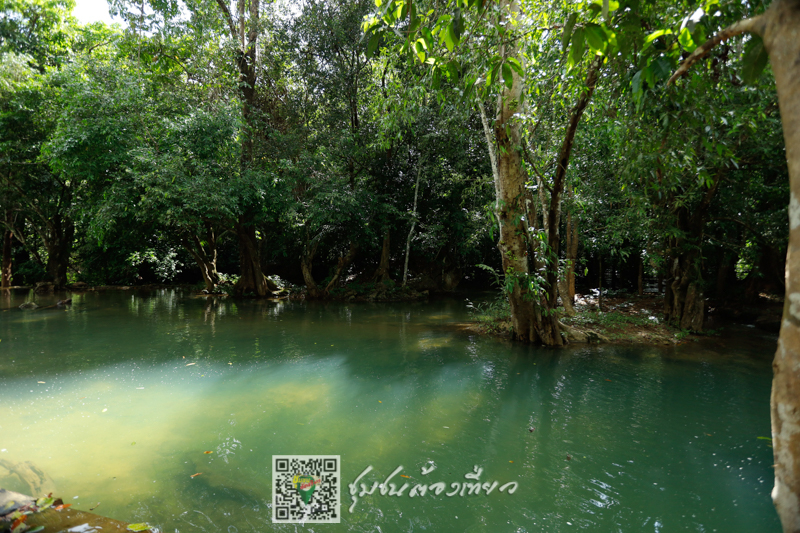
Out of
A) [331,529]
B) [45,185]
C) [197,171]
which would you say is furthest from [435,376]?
[45,185]

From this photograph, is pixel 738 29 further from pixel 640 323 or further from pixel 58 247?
pixel 58 247

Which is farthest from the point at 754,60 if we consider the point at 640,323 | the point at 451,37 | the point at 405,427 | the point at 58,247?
the point at 58,247

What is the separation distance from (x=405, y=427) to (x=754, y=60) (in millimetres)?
3660

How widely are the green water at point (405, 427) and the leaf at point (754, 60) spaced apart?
100 inches

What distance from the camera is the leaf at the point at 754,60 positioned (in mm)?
1571

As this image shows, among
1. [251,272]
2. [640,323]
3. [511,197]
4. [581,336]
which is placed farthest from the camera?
[251,272]

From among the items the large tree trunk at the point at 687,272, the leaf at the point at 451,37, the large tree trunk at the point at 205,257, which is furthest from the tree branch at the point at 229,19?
the leaf at the point at 451,37

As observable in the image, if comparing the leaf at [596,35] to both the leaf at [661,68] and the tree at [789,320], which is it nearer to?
the leaf at [661,68]

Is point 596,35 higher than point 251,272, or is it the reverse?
point 596,35

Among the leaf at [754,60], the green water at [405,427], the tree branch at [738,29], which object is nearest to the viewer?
the tree branch at [738,29]

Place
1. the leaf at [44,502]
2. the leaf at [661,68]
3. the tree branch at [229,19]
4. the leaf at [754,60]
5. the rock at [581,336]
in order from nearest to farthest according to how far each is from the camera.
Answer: the leaf at [754,60] < the leaf at [661,68] < the leaf at [44,502] < the rock at [581,336] < the tree branch at [229,19]

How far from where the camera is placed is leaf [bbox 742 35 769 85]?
5.16 ft

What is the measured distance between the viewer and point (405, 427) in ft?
13.4

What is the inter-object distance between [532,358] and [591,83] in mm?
4020
